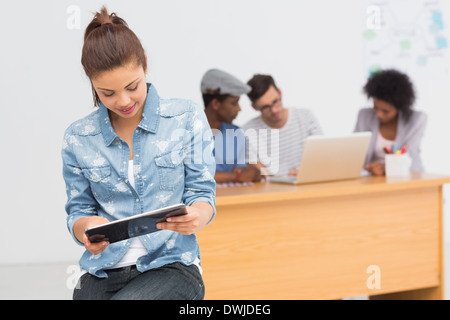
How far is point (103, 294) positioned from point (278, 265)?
153 cm

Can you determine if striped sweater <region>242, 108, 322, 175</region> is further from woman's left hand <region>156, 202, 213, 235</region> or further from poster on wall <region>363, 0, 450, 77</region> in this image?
woman's left hand <region>156, 202, 213, 235</region>

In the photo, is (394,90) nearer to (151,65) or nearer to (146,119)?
(151,65)

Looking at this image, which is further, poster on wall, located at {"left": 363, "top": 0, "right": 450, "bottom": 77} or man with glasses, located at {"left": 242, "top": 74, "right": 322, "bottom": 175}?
poster on wall, located at {"left": 363, "top": 0, "right": 450, "bottom": 77}

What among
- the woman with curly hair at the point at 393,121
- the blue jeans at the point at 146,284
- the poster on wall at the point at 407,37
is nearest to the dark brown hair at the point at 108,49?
the blue jeans at the point at 146,284

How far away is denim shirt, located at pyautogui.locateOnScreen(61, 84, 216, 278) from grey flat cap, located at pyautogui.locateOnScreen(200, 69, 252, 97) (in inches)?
84.4

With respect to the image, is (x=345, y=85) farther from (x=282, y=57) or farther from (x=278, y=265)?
(x=278, y=265)

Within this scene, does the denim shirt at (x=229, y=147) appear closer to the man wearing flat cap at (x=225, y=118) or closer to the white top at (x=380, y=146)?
the man wearing flat cap at (x=225, y=118)

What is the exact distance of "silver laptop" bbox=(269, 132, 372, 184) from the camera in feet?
9.71

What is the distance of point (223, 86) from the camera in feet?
12.5

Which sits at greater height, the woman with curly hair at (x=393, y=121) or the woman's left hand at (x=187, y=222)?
the woman with curly hair at (x=393, y=121)

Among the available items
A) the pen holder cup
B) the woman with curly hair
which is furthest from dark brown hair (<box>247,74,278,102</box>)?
the pen holder cup

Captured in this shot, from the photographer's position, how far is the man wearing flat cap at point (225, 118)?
11.8 ft

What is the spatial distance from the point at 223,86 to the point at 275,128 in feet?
1.46

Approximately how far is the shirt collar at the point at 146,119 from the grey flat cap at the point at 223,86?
214cm
